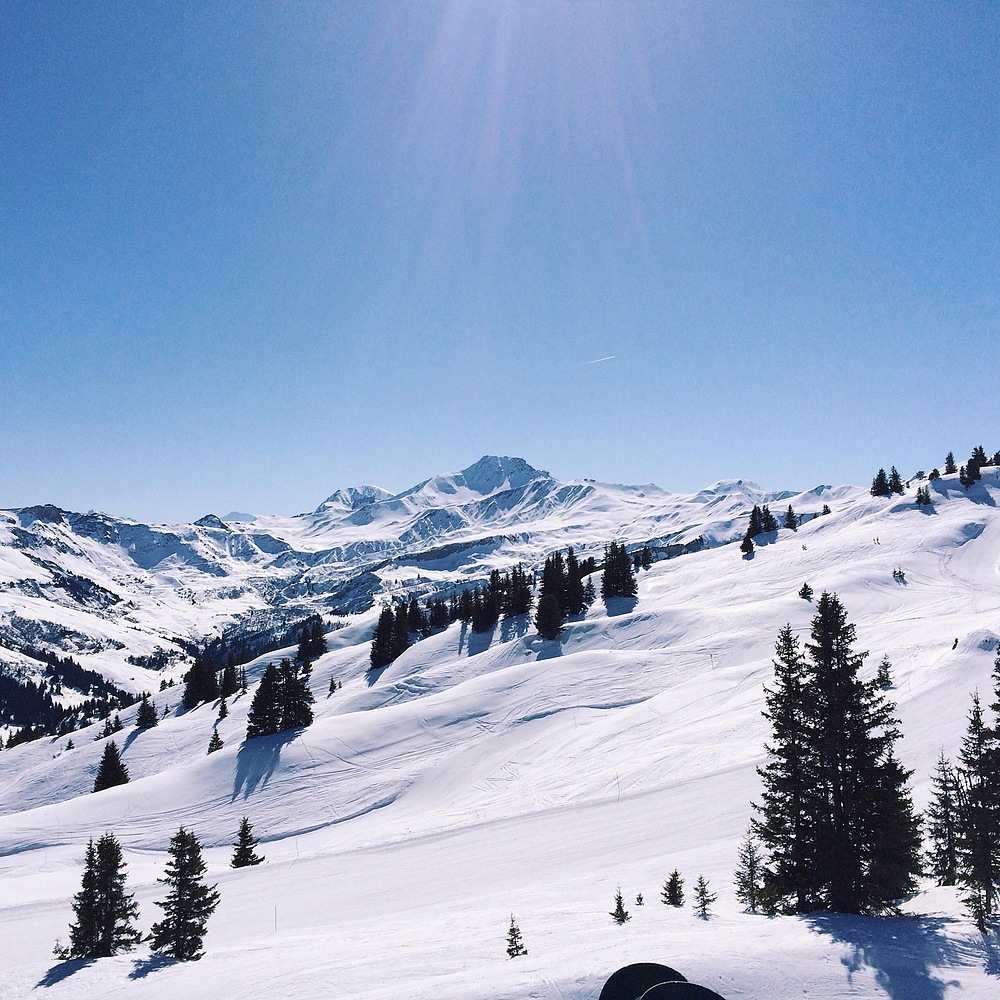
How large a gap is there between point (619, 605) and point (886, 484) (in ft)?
217

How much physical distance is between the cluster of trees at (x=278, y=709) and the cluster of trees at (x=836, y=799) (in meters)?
48.8

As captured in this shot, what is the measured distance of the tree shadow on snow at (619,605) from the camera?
72.2 meters

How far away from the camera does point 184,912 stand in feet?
64.8

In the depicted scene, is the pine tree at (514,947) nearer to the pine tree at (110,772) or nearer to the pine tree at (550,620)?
the pine tree at (550,620)

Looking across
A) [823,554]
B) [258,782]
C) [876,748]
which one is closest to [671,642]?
[823,554]

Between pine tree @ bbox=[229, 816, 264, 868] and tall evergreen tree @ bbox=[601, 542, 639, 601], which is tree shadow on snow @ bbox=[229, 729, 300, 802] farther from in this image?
tall evergreen tree @ bbox=[601, 542, 639, 601]

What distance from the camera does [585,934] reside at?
14312mm

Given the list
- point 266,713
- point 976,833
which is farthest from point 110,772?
point 976,833

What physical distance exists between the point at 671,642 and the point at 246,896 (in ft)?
143

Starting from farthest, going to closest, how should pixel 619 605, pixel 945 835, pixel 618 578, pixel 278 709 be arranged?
pixel 618 578 < pixel 619 605 < pixel 278 709 < pixel 945 835

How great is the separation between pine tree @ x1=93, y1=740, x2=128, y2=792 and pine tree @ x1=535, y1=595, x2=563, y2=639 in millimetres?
45773

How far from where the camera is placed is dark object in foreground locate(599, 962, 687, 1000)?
368 inches

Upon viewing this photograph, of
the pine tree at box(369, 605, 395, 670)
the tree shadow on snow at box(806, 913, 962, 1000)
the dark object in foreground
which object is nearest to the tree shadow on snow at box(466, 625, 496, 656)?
the pine tree at box(369, 605, 395, 670)

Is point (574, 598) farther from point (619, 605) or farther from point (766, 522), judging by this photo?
point (766, 522)
